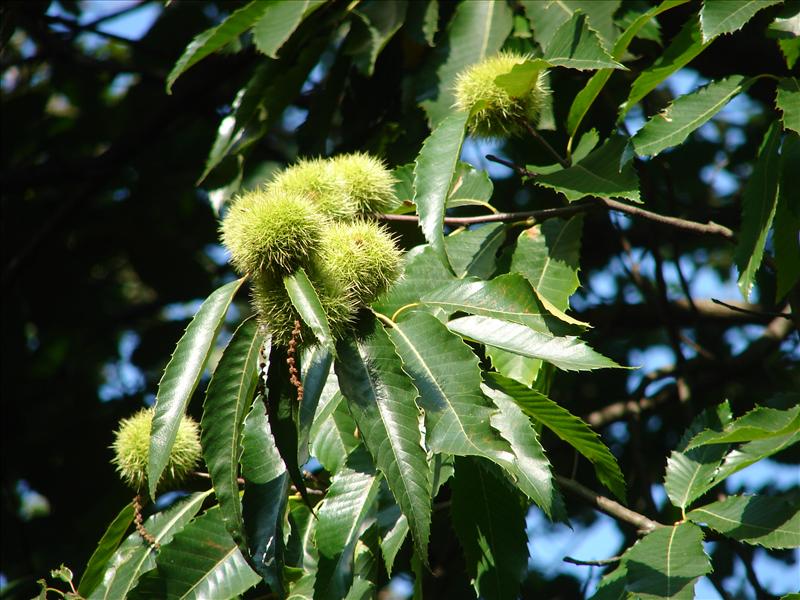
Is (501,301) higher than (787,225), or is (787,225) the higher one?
(501,301)

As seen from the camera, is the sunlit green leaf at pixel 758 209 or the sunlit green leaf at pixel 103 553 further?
the sunlit green leaf at pixel 103 553

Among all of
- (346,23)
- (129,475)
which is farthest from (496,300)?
(346,23)

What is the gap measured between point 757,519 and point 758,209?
58cm

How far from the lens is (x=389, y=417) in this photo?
1.25 m

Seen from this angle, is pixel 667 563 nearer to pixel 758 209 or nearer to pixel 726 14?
pixel 758 209

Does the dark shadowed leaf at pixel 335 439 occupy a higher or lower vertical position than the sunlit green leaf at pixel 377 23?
lower

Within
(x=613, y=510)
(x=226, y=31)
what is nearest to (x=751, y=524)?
(x=613, y=510)

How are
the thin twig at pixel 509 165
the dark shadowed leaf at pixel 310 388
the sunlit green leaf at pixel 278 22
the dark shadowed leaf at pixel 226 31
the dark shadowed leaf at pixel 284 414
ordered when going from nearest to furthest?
the dark shadowed leaf at pixel 284 414, the dark shadowed leaf at pixel 310 388, the thin twig at pixel 509 165, the sunlit green leaf at pixel 278 22, the dark shadowed leaf at pixel 226 31

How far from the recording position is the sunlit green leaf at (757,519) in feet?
4.88

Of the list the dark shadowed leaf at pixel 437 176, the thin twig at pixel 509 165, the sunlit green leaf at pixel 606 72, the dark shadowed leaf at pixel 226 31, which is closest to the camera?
the dark shadowed leaf at pixel 437 176

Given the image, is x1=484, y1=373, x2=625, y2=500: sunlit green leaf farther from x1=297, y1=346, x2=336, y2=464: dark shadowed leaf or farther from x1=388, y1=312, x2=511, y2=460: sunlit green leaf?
x1=297, y1=346, x2=336, y2=464: dark shadowed leaf

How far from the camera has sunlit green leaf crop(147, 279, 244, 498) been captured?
1228 millimetres

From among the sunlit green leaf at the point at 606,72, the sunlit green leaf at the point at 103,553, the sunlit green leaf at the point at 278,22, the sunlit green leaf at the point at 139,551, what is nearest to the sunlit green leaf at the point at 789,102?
the sunlit green leaf at the point at 606,72

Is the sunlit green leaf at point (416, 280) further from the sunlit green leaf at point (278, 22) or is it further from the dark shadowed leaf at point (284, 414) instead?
the sunlit green leaf at point (278, 22)
